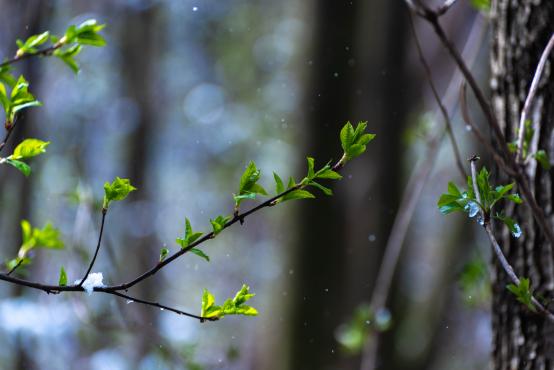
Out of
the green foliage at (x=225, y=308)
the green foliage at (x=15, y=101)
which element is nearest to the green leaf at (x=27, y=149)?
the green foliage at (x=15, y=101)

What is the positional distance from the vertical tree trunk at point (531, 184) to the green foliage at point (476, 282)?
45cm

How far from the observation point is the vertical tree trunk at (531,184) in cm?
133

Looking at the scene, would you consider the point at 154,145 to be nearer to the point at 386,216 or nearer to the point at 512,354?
the point at 386,216

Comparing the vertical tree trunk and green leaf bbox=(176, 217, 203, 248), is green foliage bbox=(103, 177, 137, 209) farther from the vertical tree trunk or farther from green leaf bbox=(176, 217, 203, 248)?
the vertical tree trunk

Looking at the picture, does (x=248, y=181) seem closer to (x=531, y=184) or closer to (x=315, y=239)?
(x=531, y=184)

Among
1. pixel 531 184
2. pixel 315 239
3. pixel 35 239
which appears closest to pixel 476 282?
pixel 531 184

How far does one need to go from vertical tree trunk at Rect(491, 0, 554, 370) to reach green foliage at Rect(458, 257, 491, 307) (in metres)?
0.45

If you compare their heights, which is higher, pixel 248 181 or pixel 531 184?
pixel 248 181

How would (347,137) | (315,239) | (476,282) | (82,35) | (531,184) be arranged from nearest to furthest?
(347,137) < (82,35) < (531,184) < (476,282) < (315,239)

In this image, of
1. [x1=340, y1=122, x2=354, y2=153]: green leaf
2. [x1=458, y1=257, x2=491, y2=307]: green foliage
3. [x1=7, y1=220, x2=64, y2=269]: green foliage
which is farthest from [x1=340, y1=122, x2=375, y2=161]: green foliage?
[x1=458, y1=257, x2=491, y2=307]: green foliage

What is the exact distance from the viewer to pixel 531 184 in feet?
4.41

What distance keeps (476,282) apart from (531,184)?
0.66 m

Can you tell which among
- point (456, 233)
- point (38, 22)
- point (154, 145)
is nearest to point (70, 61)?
point (38, 22)

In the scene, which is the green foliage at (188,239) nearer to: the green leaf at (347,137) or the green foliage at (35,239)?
the green leaf at (347,137)
